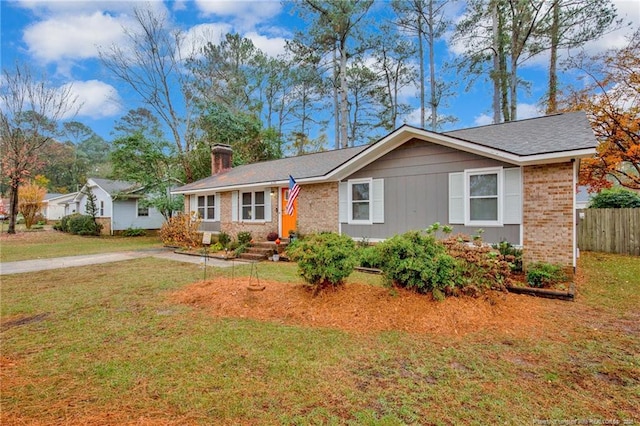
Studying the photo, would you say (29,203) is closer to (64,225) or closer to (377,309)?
(64,225)

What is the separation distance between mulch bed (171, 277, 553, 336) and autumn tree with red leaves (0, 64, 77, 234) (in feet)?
80.1

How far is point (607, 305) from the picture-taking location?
18.5ft

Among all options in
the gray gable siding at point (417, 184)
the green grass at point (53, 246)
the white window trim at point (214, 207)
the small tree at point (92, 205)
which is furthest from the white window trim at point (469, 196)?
the small tree at point (92, 205)

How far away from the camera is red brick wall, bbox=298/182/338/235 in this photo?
37.7 ft

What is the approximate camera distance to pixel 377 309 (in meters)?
5.04

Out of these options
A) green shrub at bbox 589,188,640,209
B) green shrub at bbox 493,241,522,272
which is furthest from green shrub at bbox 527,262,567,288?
green shrub at bbox 589,188,640,209

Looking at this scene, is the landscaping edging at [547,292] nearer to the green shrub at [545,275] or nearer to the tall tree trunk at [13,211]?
the green shrub at [545,275]

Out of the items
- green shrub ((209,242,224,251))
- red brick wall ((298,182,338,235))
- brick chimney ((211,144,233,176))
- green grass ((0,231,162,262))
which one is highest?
brick chimney ((211,144,233,176))

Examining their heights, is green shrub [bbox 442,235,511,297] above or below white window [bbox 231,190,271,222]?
below

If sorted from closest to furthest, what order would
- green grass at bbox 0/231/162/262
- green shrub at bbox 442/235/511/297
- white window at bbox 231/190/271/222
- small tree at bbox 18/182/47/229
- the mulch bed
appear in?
the mulch bed
green shrub at bbox 442/235/511/297
green grass at bbox 0/231/162/262
white window at bbox 231/190/271/222
small tree at bbox 18/182/47/229

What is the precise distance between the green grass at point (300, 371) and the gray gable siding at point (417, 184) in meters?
4.15

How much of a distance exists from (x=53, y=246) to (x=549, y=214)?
2172 centimetres

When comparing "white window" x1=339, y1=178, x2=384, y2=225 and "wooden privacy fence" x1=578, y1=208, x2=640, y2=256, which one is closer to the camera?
"white window" x1=339, y1=178, x2=384, y2=225

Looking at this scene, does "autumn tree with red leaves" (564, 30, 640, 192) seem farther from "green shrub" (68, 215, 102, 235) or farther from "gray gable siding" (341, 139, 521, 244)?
"green shrub" (68, 215, 102, 235)
